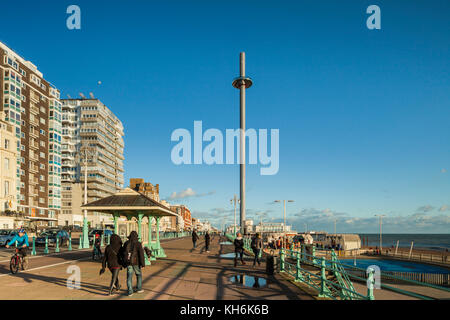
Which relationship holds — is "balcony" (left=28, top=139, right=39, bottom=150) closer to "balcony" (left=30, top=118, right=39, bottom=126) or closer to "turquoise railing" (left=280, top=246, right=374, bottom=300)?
"balcony" (left=30, top=118, right=39, bottom=126)

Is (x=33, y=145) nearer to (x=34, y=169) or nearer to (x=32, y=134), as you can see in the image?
(x=32, y=134)

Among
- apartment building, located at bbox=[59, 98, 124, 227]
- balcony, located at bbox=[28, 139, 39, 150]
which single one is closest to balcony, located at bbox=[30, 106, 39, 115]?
balcony, located at bbox=[28, 139, 39, 150]

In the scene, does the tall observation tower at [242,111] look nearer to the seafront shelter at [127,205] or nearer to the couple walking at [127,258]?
the seafront shelter at [127,205]

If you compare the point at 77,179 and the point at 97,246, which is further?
the point at 77,179

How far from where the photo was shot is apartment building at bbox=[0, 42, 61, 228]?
6850 centimetres

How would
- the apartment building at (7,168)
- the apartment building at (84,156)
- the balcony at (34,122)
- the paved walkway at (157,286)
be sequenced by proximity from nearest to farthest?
1. the paved walkway at (157,286)
2. the apartment building at (7,168)
3. the balcony at (34,122)
4. the apartment building at (84,156)

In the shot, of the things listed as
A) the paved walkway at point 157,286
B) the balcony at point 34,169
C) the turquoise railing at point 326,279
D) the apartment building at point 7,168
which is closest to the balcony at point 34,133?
the balcony at point 34,169

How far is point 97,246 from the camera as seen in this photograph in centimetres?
1964

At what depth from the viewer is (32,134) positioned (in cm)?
7562

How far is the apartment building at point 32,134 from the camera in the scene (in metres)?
68.5
